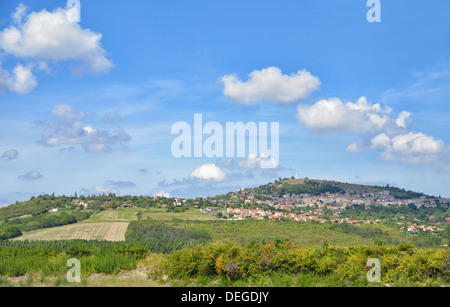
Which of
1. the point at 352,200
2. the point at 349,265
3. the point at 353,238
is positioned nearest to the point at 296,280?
the point at 349,265

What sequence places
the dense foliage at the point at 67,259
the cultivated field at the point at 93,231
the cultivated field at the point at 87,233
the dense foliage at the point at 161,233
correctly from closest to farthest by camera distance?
the dense foliage at the point at 67,259 < the dense foliage at the point at 161,233 < the cultivated field at the point at 87,233 < the cultivated field at the point at 93,231

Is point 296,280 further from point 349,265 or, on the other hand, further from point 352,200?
point 352,200

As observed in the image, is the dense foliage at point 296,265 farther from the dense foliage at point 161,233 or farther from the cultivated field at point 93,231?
the cultivated field at point 93,231

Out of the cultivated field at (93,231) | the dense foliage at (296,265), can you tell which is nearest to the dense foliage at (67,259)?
A: the dense foliage at (296,265)
